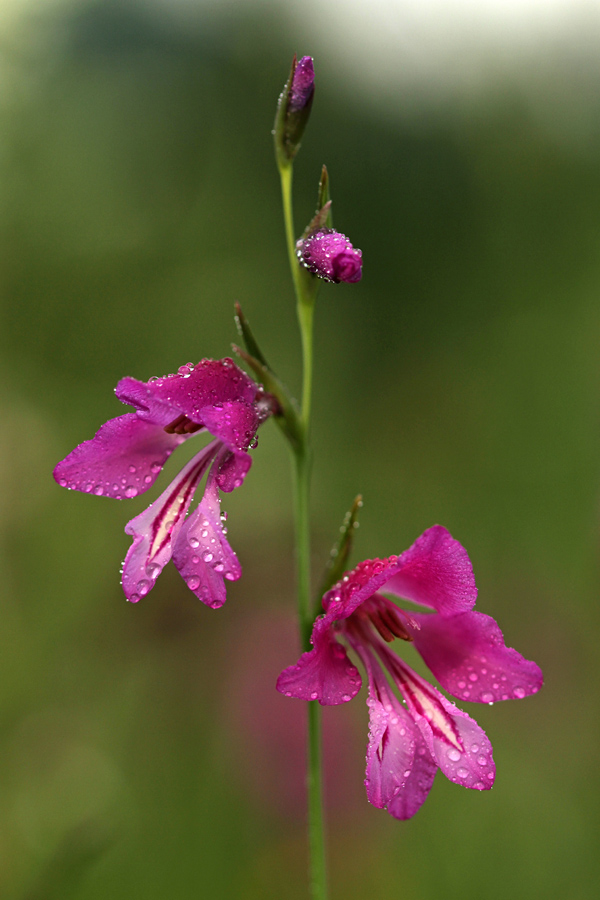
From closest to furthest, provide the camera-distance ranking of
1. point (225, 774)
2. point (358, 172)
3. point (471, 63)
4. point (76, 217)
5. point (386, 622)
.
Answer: point (386, 622) → point (225, 774) → point (76, 217) → point (471, 63) → point (358, 172)

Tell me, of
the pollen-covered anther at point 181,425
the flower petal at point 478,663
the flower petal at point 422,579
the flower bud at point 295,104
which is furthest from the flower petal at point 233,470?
the flower bud at point 295,104

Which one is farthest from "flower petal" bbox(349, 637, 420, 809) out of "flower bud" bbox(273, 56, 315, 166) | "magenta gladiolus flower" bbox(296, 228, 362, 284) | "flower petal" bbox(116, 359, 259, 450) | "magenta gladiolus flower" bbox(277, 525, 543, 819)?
"flower bud" bbox(273, 56, 315, 166)

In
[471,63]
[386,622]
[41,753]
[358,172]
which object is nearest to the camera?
[386,622]

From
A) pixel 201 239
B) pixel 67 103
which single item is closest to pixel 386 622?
pixel 201 239

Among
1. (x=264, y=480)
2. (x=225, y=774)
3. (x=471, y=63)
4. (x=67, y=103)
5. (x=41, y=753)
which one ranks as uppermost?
(x=471, y=63)

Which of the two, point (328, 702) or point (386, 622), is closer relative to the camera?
point (328, 702)

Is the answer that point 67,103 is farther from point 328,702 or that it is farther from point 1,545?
point 328,702

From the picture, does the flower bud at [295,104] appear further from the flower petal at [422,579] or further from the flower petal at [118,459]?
the flower petal at [422,579]


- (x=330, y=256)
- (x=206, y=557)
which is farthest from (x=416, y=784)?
(x=330, y=256)

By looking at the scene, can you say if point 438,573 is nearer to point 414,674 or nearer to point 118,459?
point 414,674
